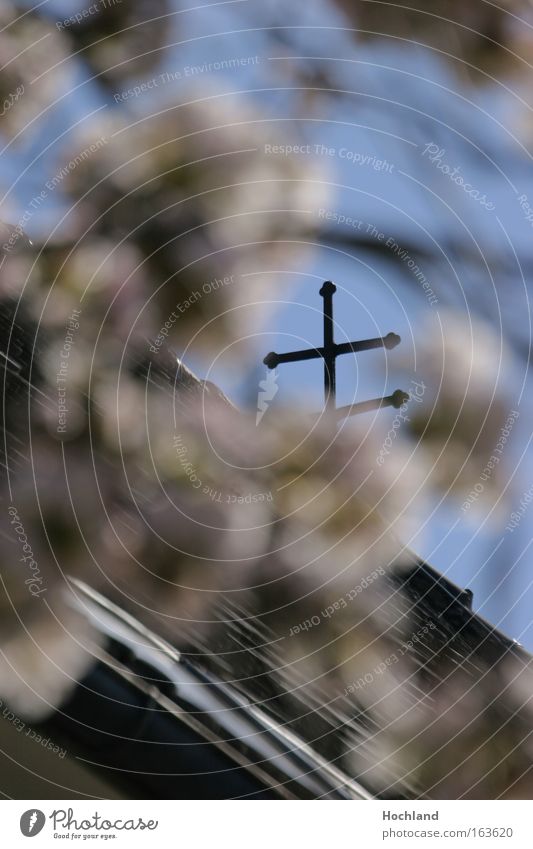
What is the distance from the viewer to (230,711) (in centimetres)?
63

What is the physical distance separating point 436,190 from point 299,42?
159 millimetres

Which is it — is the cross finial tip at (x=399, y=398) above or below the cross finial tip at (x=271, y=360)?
above

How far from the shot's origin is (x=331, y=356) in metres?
0.66

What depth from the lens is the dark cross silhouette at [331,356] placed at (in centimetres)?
66
